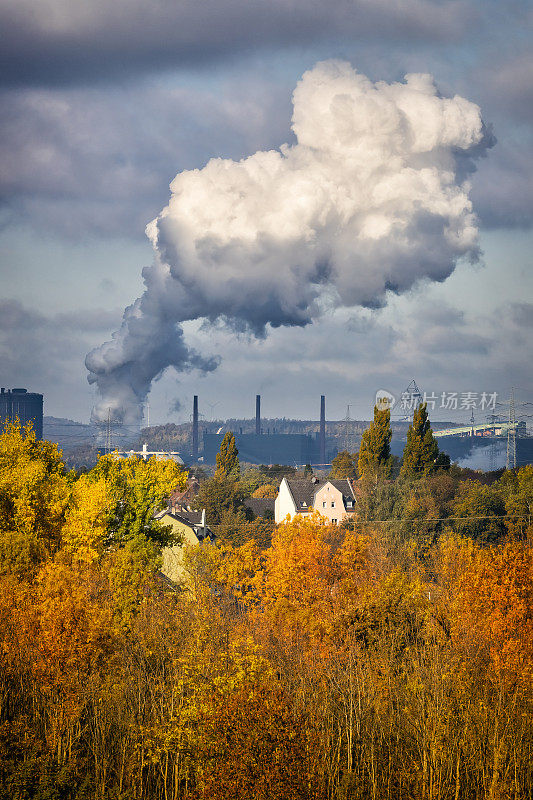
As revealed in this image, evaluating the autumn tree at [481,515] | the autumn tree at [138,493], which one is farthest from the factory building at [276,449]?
the autumn tree at [138,493]

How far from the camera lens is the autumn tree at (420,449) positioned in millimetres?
64375

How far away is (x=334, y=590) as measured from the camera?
3195 centimetres

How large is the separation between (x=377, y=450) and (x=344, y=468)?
14973 millimetres

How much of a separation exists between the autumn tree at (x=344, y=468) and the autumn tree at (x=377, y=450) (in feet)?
36.7

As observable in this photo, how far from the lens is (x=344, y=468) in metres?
81.6

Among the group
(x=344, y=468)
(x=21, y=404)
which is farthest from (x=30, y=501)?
(x=21, y=404)

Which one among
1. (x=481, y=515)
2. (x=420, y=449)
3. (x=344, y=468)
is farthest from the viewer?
(x=344, y=468)

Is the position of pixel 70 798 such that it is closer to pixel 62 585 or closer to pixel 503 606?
pixel 62 585

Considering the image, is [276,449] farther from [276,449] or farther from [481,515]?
[481,515]

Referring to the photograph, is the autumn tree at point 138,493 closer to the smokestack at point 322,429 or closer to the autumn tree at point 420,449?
the autumn tree at point 420,449

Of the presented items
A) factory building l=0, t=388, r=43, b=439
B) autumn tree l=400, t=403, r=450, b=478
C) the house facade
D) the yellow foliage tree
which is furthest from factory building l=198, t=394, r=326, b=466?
the yellow foliage tree

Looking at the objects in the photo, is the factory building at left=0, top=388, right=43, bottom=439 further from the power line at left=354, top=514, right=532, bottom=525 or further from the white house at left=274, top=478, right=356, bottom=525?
the power line at left=354, top=514, right=532, bottom=525

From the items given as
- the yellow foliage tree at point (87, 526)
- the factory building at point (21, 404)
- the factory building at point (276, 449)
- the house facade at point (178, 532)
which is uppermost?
the factory building at point (21, 404)

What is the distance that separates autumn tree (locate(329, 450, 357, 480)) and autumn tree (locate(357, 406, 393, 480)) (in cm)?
1120
